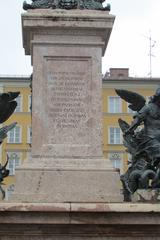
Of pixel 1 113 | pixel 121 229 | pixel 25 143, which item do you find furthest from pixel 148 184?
pixel 25 143

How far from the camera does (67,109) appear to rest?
9.52 meters

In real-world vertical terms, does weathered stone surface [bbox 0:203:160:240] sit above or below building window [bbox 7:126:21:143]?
below

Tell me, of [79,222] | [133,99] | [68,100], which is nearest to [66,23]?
[68,100]

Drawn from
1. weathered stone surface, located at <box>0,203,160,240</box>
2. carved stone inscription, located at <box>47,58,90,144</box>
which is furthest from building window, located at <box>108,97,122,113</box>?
weathered stone surface, located at <box>0,203,160,240</box>

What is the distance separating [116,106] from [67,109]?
46101mm

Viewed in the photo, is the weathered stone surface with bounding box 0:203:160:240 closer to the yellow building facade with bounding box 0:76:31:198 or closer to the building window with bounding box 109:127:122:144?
the yellow building facade with bounding box 0:76:31:198

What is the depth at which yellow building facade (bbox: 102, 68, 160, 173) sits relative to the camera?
5369 cm

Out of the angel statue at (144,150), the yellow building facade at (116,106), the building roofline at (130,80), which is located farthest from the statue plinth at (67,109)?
the yellow building facade at (116,106)

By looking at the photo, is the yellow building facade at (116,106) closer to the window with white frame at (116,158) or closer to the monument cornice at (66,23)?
the window with white frame at (116,158)

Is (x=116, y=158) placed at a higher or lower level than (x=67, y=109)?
lower

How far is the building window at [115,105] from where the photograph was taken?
55.3m

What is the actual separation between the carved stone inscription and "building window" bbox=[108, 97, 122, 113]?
45.6 metres

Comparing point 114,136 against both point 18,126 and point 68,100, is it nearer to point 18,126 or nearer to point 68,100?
point 18,126

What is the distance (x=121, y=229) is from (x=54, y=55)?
298 centimetres
